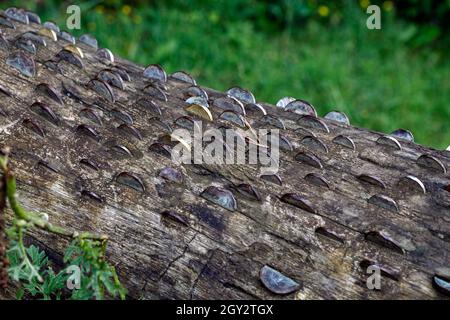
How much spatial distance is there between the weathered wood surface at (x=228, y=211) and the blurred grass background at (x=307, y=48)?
2583mm

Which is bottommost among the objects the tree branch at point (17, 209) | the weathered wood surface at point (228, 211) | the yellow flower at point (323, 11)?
the tree branch at point (17, 209)

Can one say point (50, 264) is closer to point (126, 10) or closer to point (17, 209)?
point (17, 209)

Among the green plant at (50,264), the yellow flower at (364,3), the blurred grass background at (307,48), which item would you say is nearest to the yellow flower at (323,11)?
the blurred grass background at (307,48)

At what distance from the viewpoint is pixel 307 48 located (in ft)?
16.9

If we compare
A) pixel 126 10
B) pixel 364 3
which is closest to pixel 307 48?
pixel 364 3

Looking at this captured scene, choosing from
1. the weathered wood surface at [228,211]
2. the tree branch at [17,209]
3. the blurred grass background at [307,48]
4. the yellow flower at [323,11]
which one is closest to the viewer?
the tree branch at [17,209]

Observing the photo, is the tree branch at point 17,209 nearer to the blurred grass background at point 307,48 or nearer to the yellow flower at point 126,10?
the blurred grass background at point 307,48

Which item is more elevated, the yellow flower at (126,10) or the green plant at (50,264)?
the yellow flower at (126,10)

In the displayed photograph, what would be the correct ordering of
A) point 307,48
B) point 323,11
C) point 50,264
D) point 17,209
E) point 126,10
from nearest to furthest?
point 17,209
point 50,264
point 307,48
point 126,10
point 323,11

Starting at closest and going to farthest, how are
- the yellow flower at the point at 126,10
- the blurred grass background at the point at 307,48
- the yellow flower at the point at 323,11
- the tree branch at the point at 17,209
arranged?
the tree branch at the point at 17,209, the blurred grass background at the point at 307,48, the yellow flower at the point at 126,10, the yellow flower at the point at 323,11

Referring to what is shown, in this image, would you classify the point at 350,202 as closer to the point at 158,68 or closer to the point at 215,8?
the point at 158,68

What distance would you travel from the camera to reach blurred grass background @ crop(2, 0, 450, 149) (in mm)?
4742

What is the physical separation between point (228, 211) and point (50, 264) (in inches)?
17.1

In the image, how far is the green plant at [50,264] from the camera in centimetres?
154
